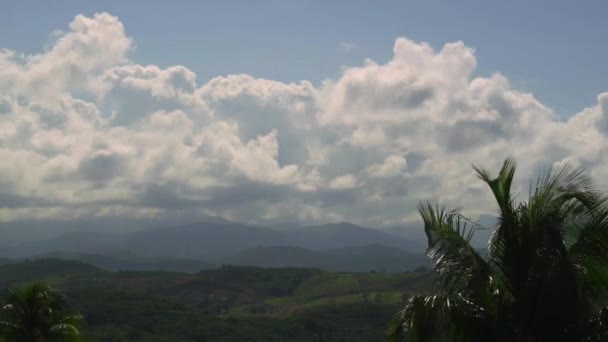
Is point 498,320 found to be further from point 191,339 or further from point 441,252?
point 191,339

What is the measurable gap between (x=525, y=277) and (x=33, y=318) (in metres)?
25.9

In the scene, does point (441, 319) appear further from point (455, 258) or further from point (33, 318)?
point (33, 318)

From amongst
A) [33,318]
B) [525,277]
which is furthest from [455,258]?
[33,318]

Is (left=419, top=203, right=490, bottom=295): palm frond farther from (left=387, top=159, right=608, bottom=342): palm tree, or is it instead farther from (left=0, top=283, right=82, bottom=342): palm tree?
(left=0, top=283, right=82, bottom=342): palm tree

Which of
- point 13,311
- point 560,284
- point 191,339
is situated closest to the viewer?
point 560,284

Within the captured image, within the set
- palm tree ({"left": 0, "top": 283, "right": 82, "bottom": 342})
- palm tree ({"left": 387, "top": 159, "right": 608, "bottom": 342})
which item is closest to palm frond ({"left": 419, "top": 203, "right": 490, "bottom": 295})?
palm tree ({"left": 387, "top": 159, "right": 608, "bottom": 342})

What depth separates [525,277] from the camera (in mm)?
13180

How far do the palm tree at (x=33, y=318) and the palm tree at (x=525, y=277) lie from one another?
76.1ft

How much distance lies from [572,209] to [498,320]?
2.67 m

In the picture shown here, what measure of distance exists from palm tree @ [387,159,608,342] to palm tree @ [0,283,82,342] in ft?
76.1

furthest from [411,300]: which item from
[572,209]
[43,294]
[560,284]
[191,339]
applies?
[191,339]

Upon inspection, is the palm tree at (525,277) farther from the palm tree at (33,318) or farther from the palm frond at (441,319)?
the palm tree at (33,318)

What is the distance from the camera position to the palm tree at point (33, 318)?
31.7 metres

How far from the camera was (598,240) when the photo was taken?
13055 mm
